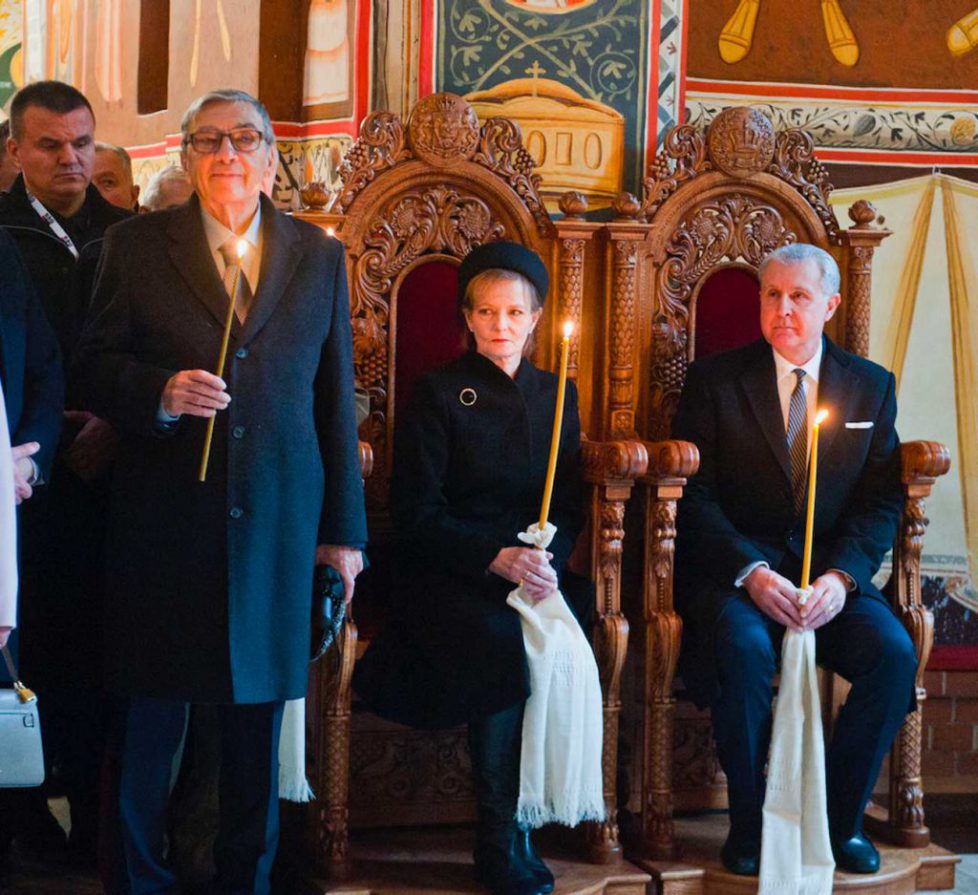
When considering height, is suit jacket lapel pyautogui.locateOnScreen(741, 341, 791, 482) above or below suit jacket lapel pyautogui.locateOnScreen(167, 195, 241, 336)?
below

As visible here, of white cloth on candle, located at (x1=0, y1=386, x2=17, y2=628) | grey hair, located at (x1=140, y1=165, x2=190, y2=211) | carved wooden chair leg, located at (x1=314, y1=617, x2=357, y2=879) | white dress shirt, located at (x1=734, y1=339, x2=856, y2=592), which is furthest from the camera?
grey hair, located at (x1=140, y1=165, x2=190, y2=211)

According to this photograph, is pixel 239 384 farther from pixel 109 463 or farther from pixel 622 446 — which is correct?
pixel 622 446

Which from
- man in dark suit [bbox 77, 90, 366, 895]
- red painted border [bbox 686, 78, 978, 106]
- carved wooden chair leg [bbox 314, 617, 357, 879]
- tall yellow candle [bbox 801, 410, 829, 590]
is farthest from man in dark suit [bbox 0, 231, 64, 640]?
red painted border [bbox 686, 78, 978, 106]

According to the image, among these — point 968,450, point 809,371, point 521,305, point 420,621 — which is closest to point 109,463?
point 420,621

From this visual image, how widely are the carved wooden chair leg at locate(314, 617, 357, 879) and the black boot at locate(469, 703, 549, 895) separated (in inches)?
12.9

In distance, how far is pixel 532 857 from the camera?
361 cm

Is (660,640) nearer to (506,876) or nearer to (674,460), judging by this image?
(674,460)

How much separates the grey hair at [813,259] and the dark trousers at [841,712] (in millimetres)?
911

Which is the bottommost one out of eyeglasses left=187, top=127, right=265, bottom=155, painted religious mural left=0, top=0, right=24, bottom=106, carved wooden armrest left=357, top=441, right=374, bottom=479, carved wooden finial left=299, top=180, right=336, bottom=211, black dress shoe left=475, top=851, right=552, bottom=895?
black dress shoe left=475, top=851, right=552, bottom=895

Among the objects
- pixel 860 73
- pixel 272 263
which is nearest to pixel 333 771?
pixel 272 263

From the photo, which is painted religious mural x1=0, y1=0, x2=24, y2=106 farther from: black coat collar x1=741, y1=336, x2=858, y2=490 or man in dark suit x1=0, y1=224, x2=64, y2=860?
black coat collar x1=741, y1=336, x2=858, y2=490

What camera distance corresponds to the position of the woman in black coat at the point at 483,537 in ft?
11.6

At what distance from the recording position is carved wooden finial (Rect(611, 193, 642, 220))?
163 inches

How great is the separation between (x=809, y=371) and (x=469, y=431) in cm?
99
